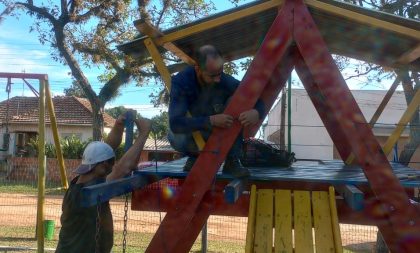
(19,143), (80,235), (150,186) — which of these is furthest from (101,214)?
(19,143)

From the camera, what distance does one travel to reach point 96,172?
421 cm

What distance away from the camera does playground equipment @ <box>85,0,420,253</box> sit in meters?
3.48

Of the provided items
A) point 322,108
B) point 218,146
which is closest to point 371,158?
point 218,146

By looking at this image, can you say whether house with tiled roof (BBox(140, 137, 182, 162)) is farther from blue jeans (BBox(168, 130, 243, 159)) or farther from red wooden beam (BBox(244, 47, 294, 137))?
red wooden beam (BBox(244, 47, 294, 137))

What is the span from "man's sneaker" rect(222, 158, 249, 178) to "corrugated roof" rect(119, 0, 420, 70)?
1.18 metres

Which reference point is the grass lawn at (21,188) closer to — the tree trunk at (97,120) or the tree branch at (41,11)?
the tree trunk at (97,120)

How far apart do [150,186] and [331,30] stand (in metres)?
2.31

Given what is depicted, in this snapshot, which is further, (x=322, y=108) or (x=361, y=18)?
(x=322, y=108)

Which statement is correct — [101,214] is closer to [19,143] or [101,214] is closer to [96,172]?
[96,172]

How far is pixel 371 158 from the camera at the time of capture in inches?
137


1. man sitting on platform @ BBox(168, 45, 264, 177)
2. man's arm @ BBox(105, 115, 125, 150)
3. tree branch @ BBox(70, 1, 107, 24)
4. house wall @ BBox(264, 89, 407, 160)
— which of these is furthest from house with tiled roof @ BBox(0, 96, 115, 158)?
man sitting on platform @ BBox(168, 45, 264, 177)

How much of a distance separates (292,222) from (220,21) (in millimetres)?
1716

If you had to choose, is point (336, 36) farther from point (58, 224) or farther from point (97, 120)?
point (97, 120)

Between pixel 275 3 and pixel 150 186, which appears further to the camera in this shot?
pixel 150 186
